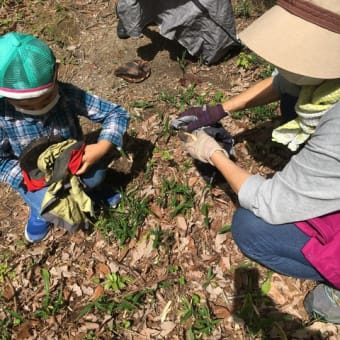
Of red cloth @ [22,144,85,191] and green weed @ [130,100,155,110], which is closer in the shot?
red cloth @ [22,144,85,191]

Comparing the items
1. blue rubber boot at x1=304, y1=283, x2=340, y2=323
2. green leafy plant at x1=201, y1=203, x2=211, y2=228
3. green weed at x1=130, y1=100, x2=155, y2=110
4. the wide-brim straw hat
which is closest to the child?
green leafy plant at x1=201, y1=203, x2=211, y2=228

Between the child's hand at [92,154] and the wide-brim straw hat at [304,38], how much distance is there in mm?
1055

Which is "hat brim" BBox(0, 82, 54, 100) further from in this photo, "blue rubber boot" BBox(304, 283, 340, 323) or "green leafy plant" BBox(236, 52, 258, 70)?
"green leafy plant" BBox(236, 52, 258, 70)

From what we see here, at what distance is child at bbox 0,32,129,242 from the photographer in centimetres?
194

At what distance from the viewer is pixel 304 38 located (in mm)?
1564

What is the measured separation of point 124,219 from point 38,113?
0.82 m

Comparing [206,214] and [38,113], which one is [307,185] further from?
[38,113]

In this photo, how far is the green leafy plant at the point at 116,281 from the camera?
244 centimetres

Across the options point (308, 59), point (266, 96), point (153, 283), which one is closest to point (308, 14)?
point (308, 59)

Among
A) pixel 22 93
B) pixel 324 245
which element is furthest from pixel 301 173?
pixel 22 93

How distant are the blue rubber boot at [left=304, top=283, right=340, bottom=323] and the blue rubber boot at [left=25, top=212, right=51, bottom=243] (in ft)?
5.15

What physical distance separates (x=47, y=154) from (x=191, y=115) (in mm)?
823

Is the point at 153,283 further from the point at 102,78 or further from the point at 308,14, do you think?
the point at 102,78

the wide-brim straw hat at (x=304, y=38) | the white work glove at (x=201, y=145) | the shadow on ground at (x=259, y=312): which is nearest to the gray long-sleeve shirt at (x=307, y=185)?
the wide-brim straw hat at (x=304, y=38)
